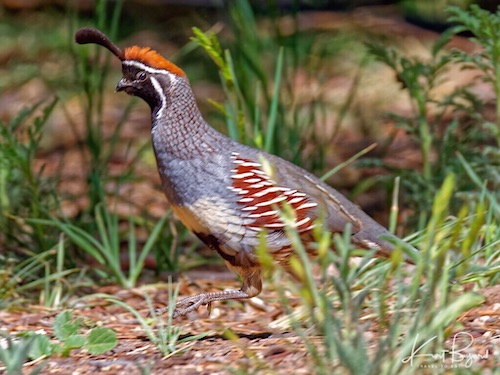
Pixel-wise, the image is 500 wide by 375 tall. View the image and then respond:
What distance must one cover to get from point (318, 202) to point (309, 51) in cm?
256

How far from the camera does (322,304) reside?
Result: 2887 millimetres

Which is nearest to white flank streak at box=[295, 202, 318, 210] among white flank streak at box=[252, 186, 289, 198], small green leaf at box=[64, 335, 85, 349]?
white flank streak at box=[252, 186, 289, 198]

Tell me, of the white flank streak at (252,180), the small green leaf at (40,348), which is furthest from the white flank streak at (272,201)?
the small green leaf at (40,348)

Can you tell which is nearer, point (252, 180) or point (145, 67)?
point (252, 180)

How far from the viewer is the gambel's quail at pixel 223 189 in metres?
4.19

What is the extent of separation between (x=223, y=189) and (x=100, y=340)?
90 cm

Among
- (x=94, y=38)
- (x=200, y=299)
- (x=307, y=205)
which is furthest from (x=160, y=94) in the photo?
(x=200, y=299)

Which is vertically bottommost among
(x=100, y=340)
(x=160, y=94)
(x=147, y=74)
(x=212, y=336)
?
(x=212, y=336)

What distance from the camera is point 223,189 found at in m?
4.23

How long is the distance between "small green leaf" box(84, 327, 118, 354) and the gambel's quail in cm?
44

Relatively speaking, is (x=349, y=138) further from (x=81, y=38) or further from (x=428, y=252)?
Result: (x=428, y=252)

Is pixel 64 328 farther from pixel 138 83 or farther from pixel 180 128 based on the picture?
pixel 138 83

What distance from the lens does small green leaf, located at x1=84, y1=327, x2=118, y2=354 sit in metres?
3.83

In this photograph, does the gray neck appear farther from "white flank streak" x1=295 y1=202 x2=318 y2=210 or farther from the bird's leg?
the bird's leg
